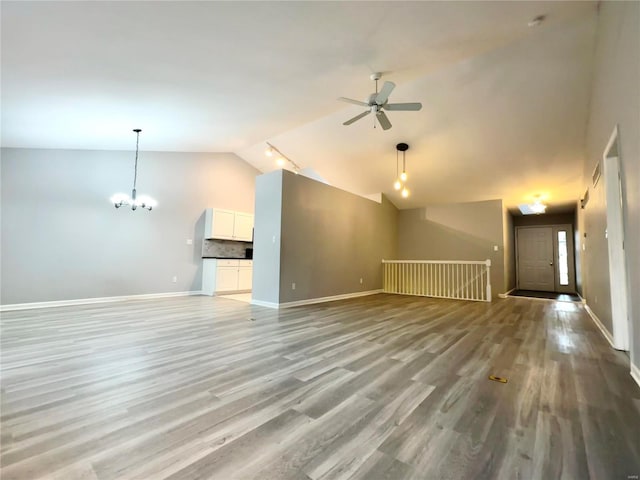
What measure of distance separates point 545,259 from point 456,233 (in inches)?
157

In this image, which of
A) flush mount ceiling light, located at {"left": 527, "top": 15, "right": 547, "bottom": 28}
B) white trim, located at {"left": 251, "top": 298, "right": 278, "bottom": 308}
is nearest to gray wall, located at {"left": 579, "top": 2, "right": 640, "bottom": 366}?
flush mount ceiling light, located at {"left": 527, "top": 15, "right": 547, "bottom": 28}

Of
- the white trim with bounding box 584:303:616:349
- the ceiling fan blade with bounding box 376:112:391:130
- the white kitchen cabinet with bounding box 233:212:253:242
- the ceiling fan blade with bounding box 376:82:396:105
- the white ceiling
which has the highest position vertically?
the white ceiling

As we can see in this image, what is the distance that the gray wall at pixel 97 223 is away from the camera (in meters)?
4.98

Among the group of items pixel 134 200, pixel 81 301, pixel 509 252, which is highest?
pixel 134 200

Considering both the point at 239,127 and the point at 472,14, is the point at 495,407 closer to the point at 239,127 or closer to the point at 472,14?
the point at 472,14

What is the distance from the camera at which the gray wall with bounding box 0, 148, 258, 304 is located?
16.3 feet

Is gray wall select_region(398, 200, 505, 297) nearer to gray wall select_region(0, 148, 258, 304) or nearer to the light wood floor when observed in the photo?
the light wood floor

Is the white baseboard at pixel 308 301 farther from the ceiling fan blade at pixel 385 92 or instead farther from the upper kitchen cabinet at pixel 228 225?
the ceiling fan blade at pixel 385 92

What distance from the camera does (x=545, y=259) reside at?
9.52 m

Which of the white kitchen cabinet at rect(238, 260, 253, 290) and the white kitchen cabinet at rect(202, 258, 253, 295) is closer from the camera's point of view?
the white kitchen cabinet at rect(202, 258, 253, 295)

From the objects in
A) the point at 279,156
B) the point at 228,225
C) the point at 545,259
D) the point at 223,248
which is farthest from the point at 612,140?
the point at 545,259

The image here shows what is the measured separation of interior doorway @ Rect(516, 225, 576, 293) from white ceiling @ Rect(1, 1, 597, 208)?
352cm

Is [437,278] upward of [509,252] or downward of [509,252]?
downward

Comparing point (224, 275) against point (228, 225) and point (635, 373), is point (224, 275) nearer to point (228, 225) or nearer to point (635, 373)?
point (228, 225)
